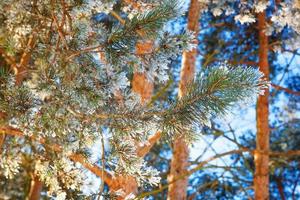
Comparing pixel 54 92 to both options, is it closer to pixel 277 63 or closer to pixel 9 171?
pixel 9 171

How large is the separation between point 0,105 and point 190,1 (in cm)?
441

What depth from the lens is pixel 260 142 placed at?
649 centimetres

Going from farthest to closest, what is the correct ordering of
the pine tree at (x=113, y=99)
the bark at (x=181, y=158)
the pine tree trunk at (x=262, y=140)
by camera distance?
the pine tree trunk at (x=262, y=140), the bark at (x=181, y=158), the pine tree at (x=113, y=99)

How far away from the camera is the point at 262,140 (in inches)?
255

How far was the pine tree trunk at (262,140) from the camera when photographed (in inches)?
241

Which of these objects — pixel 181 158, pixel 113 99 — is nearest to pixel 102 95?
pixel 113 99

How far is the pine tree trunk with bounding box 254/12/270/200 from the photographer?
6109 millimetres

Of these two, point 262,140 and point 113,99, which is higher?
point 262,140

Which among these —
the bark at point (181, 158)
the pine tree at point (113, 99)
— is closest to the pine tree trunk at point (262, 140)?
the bark at point (181, 158)

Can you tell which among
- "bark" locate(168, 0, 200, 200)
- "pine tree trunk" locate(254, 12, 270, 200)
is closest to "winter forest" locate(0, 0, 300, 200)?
"bark" locate(168, 0, 200, 200)

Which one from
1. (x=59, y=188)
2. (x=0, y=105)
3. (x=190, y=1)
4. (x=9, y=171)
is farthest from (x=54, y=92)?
(x=190, y=1)

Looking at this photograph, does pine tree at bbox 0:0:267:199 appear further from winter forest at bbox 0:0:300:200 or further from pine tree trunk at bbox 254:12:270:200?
pine tree trunk at bbox 254:12:270:200

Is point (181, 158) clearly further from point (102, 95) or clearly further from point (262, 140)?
point (102, 95)

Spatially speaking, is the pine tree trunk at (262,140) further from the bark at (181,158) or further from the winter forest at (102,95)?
the winter forest at (102,95)
